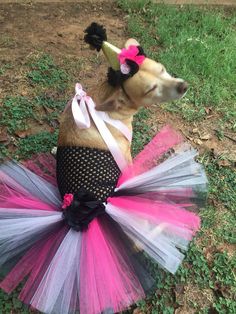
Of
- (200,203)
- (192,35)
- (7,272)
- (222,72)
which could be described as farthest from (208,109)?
(7,272)

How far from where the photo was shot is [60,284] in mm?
2105

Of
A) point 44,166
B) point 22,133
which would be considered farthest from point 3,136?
point 44,166

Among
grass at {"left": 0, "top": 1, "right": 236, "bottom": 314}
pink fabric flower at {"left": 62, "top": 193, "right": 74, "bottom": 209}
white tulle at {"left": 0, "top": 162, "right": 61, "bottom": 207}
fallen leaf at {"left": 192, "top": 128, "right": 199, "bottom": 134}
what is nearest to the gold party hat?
pink fabric flower at {"left": 62, "top": 193, "right": 74, "bottom": 209}

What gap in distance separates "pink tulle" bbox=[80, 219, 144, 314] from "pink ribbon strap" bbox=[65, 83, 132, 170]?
1.17 feet

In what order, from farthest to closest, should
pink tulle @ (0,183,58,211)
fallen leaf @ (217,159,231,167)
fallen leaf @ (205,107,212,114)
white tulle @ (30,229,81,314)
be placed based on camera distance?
fallen leaf @ (205,107,212,114), fallen leaf @ (217,159,231,167), pink tulle @ (0,183,58,211), white tulle @ (30,229,81,314)

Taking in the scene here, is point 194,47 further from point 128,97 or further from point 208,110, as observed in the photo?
point 128,97

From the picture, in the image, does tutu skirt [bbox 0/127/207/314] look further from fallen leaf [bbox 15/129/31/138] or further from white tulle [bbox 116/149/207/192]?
fallen leaf [bbox 15/129/31/138]

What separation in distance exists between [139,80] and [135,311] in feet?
3.92

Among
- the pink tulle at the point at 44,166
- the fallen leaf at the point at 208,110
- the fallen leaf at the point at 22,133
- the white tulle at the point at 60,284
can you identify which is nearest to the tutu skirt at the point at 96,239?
the white tulle at the point at 60,284

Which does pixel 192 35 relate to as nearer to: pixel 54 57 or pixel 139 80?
pixel 54 57

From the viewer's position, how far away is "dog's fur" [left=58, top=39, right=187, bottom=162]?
224cm

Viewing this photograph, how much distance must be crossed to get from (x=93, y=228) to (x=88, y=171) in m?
0.27

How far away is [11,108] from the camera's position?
347 centimetres

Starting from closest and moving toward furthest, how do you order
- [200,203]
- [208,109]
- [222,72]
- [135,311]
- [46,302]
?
[46,302] < [135,311] < [200,203] < [208,109] < [222,72]
